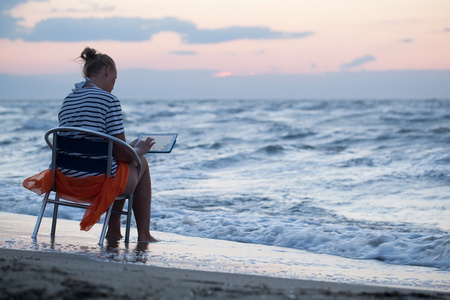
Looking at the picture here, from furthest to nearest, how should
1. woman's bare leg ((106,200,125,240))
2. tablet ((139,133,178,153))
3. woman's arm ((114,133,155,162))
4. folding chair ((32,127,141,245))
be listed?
woman's bare leg ((106,200,125,240))
tablet ((139,133,178,153))
woman's arm ((114,133,155,162))
folding chair ((32,127,141,245))

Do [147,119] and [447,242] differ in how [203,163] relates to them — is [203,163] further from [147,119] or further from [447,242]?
[147,119]

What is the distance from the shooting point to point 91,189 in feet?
12.4

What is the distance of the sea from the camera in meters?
4.97

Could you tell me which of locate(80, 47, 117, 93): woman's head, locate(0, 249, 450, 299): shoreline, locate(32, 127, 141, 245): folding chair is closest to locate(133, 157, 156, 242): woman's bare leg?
locate(32, 127, 141, 245): folding chair

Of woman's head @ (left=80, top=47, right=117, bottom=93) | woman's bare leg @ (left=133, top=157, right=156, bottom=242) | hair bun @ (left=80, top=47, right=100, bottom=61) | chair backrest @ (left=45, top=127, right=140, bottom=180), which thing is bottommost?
woman's bare leg @ (left=133, top=157, right=156, bottom=242)

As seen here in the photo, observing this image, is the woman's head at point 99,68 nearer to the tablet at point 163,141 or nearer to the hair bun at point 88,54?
the hair bun at point 88,54

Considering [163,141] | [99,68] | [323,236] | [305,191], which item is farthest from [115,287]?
[305,191]

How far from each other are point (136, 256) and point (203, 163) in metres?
7.52

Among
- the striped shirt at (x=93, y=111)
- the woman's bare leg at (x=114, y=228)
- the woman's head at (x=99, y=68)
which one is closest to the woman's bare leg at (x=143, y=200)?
the woman's bare leg at (x=114, y=228)

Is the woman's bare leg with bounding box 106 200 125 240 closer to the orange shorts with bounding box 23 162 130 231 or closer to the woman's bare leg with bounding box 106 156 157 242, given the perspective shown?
the woman's bare leg with bounding box 106 156 157 242

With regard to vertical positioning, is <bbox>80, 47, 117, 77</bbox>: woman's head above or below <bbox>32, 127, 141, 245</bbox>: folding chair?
above

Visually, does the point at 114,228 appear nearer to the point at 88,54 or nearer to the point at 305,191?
the point at 88,54

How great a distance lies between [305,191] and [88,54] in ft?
15.7

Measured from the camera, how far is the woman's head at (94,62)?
386 centimetres
